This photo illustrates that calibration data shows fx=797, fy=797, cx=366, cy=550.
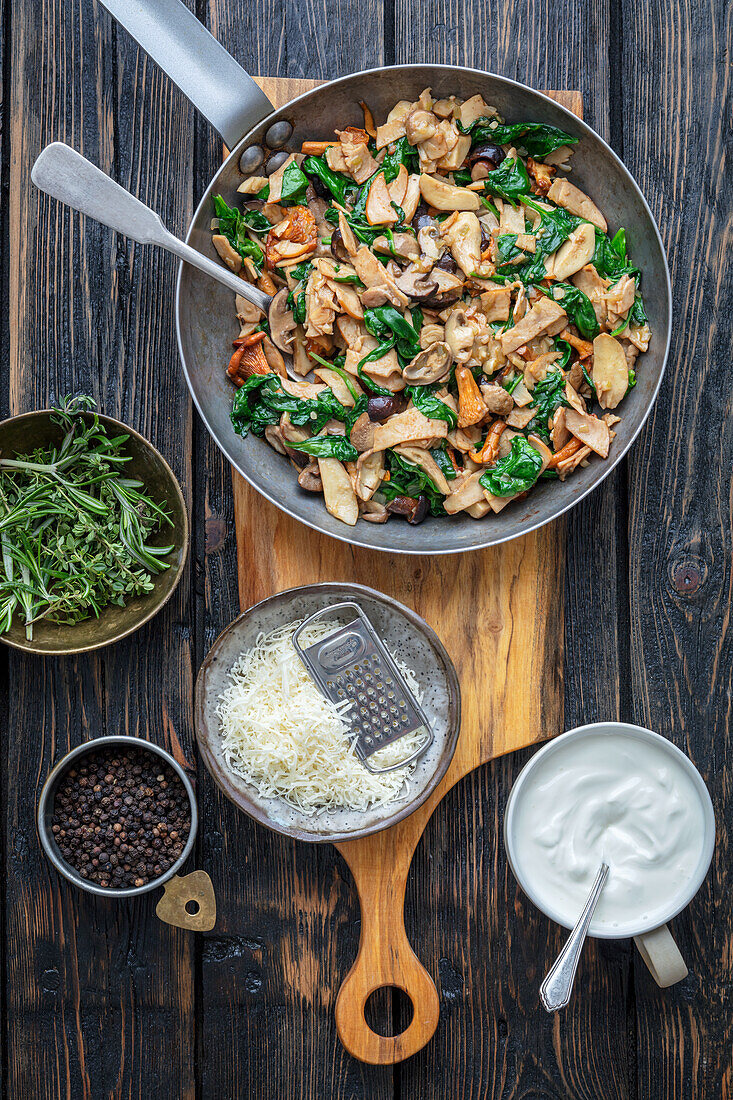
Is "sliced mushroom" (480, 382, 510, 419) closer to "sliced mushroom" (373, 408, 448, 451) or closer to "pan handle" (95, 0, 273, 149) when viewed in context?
"sliced mushroom" (373, 408, 448, 451)

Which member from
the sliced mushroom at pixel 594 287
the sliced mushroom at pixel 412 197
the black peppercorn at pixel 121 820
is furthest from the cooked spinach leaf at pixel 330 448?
the black peppercorn at pixel 121 820

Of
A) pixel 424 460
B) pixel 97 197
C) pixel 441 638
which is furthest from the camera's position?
pixel 441 638

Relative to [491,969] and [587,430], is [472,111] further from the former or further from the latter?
[491,969]

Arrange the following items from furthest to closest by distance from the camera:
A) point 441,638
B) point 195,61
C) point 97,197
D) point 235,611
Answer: point 235,611
point 441,638
point 195,61
point 97,197

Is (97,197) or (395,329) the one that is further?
(395,329)

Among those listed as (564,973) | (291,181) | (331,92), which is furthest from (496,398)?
(564,973)

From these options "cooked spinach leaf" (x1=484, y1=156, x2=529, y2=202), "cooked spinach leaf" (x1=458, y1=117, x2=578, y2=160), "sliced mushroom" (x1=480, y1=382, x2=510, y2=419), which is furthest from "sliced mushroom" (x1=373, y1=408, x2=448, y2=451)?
"cooked spinach leaf" (x1=458, y1=117, x2=578, y2=160)
